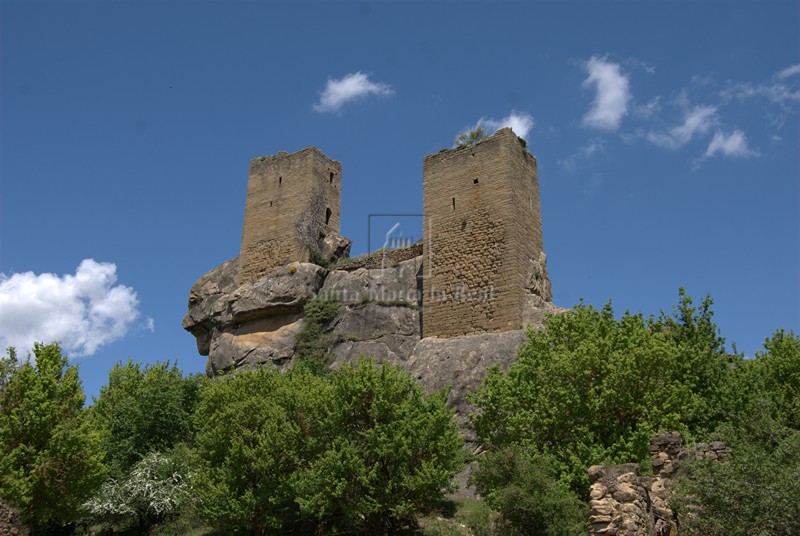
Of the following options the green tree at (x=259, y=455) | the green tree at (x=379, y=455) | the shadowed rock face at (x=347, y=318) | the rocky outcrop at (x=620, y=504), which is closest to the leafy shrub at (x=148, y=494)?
the green tree at (x=259, y=455)

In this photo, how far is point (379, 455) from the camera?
18609 millimetres

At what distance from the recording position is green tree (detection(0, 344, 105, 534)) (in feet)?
68.2

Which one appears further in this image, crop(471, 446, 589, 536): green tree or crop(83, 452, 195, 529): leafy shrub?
crop(83, 452, 195, 529): leafy shrub

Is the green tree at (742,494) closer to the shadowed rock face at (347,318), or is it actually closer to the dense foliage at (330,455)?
the dense foliage at (330,455)

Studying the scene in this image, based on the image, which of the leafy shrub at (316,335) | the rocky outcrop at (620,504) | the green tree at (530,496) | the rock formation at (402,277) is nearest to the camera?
the rocky outcrop at (620,504)

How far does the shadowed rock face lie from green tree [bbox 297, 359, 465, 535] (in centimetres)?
620

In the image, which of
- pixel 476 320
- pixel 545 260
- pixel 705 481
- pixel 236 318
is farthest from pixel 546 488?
pixel 236 318

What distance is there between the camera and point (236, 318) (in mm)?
32406

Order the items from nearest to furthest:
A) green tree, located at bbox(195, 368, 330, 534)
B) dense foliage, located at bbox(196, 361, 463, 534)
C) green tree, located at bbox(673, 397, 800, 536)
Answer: green tree, located at bbox(673, 397, 800, 536) → dense foliage, located at bbox(196, 361, 463, 534) → green tree, located at bbox(195, 368, 330, 534)

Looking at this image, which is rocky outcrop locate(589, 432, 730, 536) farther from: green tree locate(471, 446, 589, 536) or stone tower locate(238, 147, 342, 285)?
stone tower locate(238, 147, 342, 285)

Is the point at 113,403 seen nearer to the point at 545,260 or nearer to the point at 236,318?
the point at 236,318

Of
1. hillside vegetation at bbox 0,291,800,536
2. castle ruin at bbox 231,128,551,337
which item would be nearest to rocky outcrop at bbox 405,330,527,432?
castle ruin at bbox 231,128,551,337

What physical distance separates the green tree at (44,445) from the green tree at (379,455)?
6923 mm

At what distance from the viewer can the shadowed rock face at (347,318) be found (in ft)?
87.6
